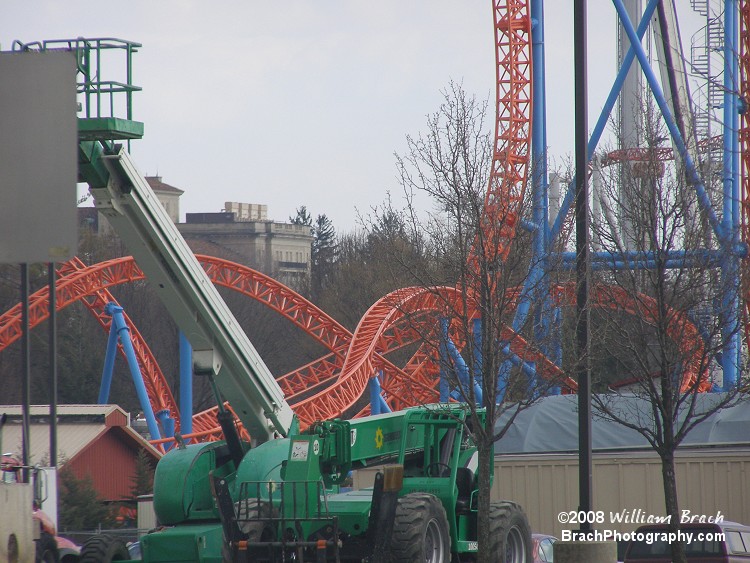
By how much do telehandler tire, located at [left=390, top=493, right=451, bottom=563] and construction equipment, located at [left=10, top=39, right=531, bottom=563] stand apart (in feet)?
0.04

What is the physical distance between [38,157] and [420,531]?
21.3 feet

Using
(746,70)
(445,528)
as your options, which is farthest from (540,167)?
(746,70)

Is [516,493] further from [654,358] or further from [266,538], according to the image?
[266,538]

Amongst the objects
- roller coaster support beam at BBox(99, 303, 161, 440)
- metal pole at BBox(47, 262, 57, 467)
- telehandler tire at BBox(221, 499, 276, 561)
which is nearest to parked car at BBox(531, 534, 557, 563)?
telehandler tire at BBox(221, 499, 276, 561)

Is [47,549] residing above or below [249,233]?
below

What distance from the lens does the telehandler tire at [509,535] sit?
11.2 metres

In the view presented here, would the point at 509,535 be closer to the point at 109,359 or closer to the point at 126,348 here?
the point at 126,348

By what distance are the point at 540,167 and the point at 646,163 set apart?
1.35m

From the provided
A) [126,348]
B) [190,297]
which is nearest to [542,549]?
[190,297]

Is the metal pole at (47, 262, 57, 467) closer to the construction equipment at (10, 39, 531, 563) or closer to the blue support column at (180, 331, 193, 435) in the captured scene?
the construction equipment at (10, 39, 531, 563)

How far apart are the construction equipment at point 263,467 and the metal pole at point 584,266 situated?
1.06 metres

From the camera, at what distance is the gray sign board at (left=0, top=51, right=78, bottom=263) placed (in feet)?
13.5

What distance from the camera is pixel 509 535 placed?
38.2 feet

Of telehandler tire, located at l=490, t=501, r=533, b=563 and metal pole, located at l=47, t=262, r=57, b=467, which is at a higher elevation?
metal pole, located at l=47, t=262, r=57, b=467
